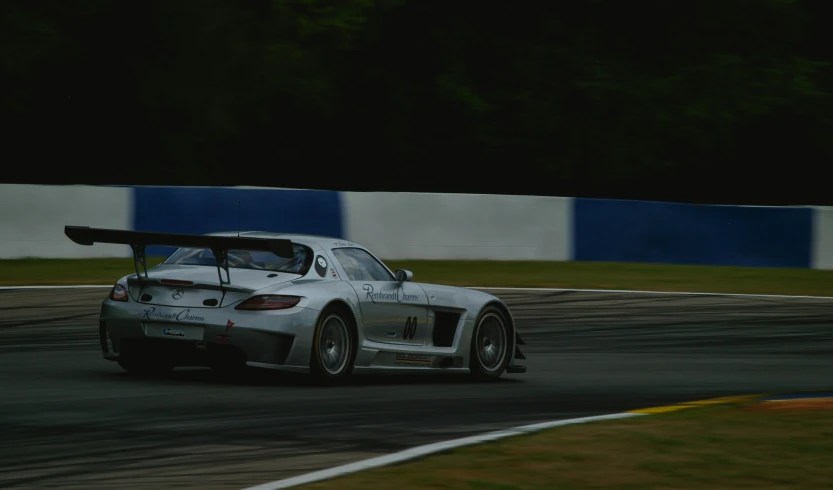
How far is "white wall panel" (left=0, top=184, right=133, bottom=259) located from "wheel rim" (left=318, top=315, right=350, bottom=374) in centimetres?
1096

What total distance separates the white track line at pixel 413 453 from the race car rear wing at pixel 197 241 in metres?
2.03

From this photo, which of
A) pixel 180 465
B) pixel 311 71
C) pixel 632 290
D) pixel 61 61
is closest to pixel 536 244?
pixel 632 290

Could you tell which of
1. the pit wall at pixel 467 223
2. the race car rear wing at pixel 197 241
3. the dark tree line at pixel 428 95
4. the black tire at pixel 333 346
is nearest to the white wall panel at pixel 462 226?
the pit wall at pixel 467 223

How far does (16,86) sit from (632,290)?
13.3 meters

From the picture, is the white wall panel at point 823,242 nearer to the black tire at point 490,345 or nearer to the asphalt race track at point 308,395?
→ the asphalt race track at point 308,395

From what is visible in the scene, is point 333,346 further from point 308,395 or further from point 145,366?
point 145,366

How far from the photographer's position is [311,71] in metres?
28.7

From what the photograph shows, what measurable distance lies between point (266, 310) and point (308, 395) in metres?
0.63

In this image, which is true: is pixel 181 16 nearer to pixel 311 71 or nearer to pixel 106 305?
pixel 311 71

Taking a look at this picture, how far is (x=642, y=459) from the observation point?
664 centimetres

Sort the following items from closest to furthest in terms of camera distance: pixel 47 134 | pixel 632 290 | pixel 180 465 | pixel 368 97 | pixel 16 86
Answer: pixel 180 465
pixel 632 290
pixel 16 86
pixel 47 134
pixel 368 97

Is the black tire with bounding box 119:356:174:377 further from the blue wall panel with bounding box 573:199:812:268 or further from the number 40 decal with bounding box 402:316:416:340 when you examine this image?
the blue wall panel with bounding box 573:199:812:268

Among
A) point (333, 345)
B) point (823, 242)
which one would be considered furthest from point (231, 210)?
point (333, 345)

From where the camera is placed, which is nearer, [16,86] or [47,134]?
[16,86]
